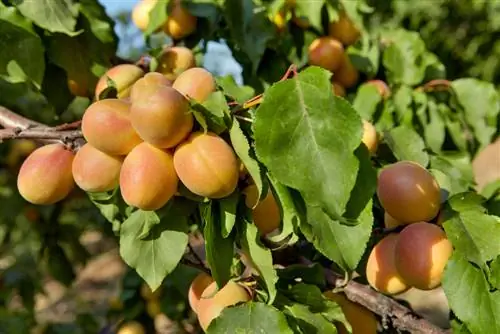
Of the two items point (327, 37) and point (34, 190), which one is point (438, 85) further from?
point (34, 190)

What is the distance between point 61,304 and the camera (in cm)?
420

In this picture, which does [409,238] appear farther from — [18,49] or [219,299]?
[18,49]

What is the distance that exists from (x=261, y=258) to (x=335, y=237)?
8 cm

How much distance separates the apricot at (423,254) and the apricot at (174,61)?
45cm

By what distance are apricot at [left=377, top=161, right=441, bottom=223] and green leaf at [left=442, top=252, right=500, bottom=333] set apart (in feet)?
0.27

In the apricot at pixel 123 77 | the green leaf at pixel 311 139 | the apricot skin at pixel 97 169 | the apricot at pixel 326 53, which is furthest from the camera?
the apricot at pixel 326 53

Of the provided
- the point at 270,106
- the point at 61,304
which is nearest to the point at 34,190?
the point at 270,106

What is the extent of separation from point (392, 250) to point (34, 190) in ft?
1.34

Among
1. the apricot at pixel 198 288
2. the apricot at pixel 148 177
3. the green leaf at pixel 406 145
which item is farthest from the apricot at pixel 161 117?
the green leaf at pixel 406 145

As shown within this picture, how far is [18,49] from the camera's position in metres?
0.99

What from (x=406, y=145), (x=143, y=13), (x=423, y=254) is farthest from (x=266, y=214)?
(x=143, y=13)

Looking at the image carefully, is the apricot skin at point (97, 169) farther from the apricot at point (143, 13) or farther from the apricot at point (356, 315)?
the apricot at point (143, 13)

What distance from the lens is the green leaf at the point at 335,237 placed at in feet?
2.11

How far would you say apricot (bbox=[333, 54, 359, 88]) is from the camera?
132 centimetres
